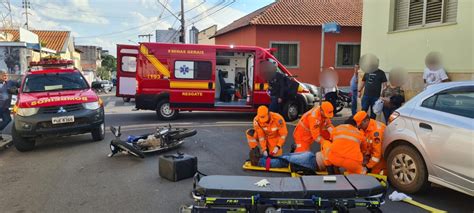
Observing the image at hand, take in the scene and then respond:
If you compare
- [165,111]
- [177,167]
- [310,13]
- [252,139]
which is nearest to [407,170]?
[252,139]

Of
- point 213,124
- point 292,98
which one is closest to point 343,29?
point 292,98

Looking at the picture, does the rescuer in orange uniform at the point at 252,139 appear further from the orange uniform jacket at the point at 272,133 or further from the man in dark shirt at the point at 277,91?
the man in dark shirt at the point at 277,91

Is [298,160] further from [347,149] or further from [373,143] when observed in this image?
[373,143]

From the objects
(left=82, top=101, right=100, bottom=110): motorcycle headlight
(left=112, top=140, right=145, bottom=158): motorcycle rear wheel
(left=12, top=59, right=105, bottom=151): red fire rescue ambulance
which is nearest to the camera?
(left=112, top=140, right=145, bottom=158): motorcycle rear wheel

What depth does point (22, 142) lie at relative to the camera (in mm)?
7871

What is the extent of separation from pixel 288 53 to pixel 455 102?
18.9m

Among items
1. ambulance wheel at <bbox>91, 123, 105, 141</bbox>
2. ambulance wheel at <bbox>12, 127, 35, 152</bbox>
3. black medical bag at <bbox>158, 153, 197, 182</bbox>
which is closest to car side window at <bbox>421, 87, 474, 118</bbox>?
black medical bag at <bbox>158, 153, 197, 182</bbox>

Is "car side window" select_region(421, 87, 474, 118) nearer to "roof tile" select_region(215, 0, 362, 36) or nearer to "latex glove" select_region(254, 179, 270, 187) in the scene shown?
"latex glove" select_region(254, 179, 270, 187)

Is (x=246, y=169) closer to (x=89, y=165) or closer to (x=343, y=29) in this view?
(x=89, y=165)

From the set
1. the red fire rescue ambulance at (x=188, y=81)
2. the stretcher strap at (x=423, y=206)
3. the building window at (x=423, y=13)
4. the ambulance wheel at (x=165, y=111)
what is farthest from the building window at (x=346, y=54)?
the stretcher strap at (x=423, y=206)

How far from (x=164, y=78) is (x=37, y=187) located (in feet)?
21.4

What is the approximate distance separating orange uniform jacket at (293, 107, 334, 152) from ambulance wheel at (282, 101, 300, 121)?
516 cm

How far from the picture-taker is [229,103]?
40.5 feet

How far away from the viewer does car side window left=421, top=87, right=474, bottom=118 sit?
4383 millimetres
